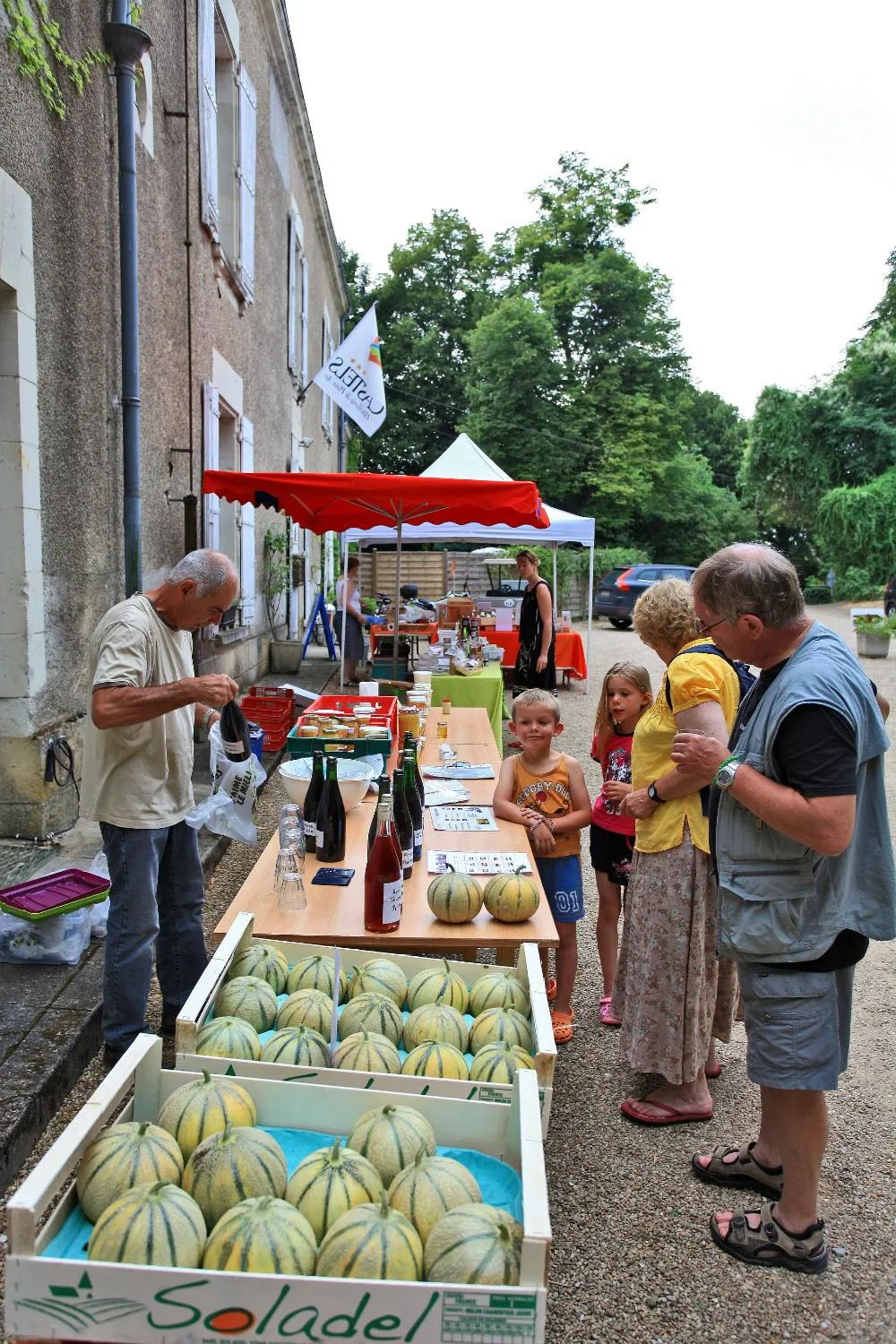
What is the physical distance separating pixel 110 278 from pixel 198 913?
13.2 feet

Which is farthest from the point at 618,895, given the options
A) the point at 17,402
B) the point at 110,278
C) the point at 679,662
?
the point at 110,278

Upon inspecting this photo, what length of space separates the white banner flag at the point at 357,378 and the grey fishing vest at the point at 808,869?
7396 mm

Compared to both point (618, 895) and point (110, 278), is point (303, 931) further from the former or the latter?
point (110, 278)

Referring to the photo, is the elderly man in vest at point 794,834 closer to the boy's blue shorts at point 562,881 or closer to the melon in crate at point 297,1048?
the melon in crate at point 297,1048

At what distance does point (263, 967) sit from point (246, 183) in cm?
942

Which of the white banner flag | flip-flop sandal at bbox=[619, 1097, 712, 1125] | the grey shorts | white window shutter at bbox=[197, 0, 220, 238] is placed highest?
white window shutter at bbox=[197, 0, 220, 238]

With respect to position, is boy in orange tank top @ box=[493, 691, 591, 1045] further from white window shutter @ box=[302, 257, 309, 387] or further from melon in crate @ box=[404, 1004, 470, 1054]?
white window shutter @ box=[302, 257, 309, 387]

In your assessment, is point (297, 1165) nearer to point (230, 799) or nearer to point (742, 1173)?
point (742, 1173)

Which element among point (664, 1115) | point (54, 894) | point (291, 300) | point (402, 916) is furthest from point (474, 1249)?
point (291, 300)

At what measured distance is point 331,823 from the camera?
336 centimetres

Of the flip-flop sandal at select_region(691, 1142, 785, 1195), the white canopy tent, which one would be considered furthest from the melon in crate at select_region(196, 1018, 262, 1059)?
the white canopy tent

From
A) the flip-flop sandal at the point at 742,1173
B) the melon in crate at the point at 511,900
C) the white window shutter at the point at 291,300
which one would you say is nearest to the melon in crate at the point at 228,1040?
the melon in crate at the point at 511,900

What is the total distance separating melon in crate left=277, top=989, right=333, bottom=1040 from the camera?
2.06 meters

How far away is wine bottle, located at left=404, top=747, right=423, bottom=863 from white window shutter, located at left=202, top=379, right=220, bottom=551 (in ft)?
16.0
